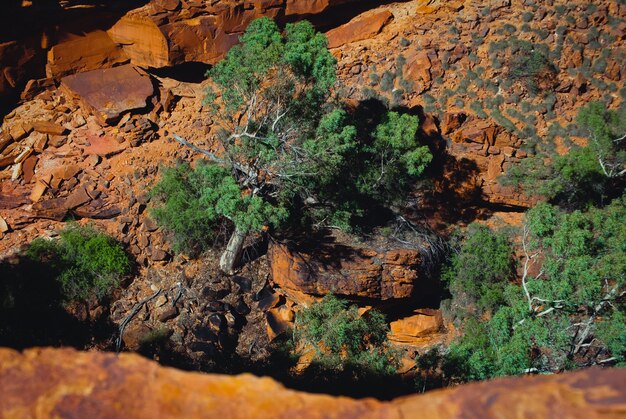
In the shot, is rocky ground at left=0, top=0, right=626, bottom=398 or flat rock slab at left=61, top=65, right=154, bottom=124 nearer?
rocky ground at left=0, top=0, right=626, bottom=398

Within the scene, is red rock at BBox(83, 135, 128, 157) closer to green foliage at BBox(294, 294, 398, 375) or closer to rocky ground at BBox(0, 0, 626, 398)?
rocky ground at BBox(0, 0, 626, 398)

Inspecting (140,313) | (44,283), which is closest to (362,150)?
(140,313)

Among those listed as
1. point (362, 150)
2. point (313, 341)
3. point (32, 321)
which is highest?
point (362, 150)

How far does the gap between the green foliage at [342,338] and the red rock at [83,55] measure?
32.6 feet

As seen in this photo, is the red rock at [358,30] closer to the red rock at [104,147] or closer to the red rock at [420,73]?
the red rock at [420,73]

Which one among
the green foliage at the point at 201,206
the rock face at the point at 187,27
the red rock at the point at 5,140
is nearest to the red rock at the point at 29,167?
the red rock at the point at 5,140

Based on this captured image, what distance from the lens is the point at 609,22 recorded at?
19.2 metres

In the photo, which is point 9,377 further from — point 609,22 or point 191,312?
point 609,22

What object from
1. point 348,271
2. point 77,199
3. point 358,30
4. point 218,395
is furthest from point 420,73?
point 218,395

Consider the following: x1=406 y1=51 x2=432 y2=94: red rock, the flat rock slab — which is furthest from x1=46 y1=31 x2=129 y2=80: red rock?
x1=406 y1=51 x2=432 y2=94: red rock

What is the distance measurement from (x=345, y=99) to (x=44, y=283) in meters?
10.2

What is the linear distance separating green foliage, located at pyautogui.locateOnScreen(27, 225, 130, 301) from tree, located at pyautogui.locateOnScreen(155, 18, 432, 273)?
1.66 metres

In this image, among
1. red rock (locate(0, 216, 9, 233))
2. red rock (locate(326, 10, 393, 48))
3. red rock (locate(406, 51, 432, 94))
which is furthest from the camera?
red rock (locate(326, 10, 393, 48))

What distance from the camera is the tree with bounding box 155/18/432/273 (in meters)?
13.5
